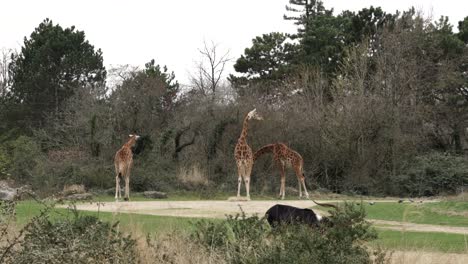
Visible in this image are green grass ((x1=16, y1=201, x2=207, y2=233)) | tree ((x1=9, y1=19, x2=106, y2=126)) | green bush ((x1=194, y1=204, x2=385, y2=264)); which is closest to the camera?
green bush ((x1=194, y1=204, x2=385, y2=264))

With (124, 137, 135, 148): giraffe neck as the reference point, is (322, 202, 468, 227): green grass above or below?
below

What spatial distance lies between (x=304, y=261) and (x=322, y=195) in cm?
1914

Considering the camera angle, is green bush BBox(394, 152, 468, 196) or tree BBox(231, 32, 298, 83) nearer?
green bush BBox(394, 152, 468, 196)

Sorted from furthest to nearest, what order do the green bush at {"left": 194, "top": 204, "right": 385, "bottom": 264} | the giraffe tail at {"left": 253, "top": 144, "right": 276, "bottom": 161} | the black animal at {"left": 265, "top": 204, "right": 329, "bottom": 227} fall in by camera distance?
the giraffe tail at {"left": 253, "top": 144, "right": 276, "bottom": 161} → the black animal at {"left": 265, "top": 204, "right": 329, "bottom": 227} → the green bush at {"left": 194, "top": 204, "right": 385, "bottom": 264}

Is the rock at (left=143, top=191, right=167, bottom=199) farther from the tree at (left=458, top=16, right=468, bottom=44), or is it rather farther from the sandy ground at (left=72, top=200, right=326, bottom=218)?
the tree at (left=458, top=16, right=468, bottom=44)

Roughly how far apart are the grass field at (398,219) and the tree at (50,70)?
23754 mm

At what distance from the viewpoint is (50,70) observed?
43656 mm

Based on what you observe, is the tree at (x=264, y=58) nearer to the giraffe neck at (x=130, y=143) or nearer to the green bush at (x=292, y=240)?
the giraffe neck at (x=130, y=143)

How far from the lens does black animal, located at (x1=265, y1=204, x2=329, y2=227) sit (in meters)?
7.11

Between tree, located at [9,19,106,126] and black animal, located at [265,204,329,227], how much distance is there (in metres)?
35.3

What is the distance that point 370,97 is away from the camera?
1158 inches

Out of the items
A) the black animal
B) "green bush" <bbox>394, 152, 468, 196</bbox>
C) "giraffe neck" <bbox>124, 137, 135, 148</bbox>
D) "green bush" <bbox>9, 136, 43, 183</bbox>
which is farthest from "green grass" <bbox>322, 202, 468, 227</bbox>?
"green bush" <bbox>9, 136, 43, 183</bbox>

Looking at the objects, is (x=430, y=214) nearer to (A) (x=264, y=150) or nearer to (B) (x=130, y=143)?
(A) (x=264, y=150)

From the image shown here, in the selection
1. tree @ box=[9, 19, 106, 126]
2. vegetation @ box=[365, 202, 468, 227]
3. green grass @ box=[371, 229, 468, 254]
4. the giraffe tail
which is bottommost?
green grass @ box=[371, 229, 468, 254]
